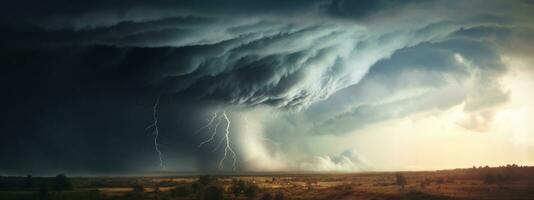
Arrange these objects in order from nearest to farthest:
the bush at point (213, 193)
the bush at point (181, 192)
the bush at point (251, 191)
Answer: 1. the bush at point (213, 193)
2. the bush at point (251, 191)
3. the bush at point (181, 192)

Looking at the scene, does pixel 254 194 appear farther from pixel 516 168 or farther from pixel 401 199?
pixel 516 168

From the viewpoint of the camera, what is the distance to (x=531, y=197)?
139ft

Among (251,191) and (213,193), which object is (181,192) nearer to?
(213,193)

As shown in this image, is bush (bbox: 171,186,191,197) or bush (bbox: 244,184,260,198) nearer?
bush (bbox: 244,184,260,198)

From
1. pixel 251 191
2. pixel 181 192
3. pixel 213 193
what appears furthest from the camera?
pixel 181 192

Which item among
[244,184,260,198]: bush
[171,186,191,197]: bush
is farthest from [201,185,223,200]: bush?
[244,184,260,198]: bush

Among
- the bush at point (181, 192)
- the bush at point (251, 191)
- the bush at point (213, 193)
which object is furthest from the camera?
the bush at point (181, 192)

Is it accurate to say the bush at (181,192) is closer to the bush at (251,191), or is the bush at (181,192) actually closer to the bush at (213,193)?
the bush at (213,193)

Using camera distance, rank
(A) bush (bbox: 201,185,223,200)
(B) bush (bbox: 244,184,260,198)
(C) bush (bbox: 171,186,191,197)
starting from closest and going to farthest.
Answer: (A) bush (bbox: 201,185,223,200) → (B) bush (bbox: 244,184,260,198) → (C) bush (bbox: 171,186,191,197)

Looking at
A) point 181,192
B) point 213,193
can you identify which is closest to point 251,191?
point 213,193

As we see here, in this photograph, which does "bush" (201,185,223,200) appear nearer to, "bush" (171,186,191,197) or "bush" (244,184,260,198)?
"bush" (171,186,191,197)

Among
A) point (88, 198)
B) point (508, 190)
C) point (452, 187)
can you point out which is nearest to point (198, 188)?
point (88, 198)

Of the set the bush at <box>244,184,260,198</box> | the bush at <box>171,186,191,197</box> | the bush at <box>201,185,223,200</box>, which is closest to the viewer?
the bush at <box>201,185,223,200</box>

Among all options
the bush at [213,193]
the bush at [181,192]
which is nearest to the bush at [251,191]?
the bush at [213,193]
